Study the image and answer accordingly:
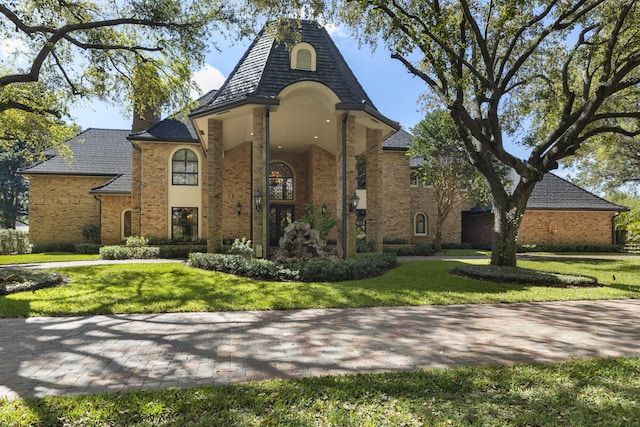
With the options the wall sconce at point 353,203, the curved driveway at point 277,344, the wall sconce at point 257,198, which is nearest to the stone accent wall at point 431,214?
the wall sconce at point 353,203

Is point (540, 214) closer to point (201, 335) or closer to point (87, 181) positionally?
point (201, 335)

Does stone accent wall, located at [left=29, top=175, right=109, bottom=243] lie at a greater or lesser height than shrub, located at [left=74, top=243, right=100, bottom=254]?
greater

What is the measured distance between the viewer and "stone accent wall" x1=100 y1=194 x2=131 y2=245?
20922 millimetres

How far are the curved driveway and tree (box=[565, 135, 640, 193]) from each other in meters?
19.0

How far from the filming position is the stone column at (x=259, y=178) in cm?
1191

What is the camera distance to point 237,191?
62.2 ft

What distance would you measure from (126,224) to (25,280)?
42.8 ft

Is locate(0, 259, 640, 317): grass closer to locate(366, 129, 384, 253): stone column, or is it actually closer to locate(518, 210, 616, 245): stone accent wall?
locate(366, 129, 384, 253): stone column

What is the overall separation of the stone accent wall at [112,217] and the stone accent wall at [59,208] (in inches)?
83.3

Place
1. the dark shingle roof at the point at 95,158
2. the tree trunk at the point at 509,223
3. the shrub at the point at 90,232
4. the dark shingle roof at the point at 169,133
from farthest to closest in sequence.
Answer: the dark shingle roof at the point at 95,158, the shrub at the point at 90,232, the dark shingle roof at the point at 169,133, the tree trunk at the point at 509,223

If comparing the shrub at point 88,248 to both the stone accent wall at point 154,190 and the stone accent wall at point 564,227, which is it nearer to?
the stone accent wall at point 154,190

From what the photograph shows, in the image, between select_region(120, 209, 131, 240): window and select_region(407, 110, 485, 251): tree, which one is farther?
select_region(120, 209, 131, 240): window

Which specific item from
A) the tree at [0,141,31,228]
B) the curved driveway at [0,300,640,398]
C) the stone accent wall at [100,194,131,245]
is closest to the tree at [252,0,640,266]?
the curved driveway at [0,300,640,398]

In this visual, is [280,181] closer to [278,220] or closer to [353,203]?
[278,220]
